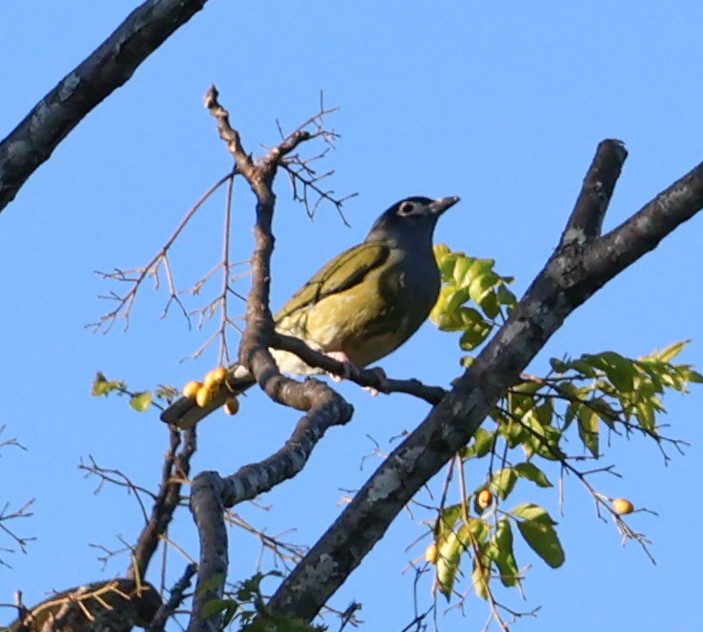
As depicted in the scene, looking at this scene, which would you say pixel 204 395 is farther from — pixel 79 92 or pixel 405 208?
pixel 405 208

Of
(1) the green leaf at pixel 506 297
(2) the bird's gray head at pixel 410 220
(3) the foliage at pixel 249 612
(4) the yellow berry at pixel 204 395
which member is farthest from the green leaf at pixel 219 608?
(2) the bird's gray head at pixel 410 220

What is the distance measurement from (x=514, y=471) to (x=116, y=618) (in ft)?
4.55

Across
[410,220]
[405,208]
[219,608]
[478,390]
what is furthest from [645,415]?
[405,208]

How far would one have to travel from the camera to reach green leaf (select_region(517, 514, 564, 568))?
4926 millimetres

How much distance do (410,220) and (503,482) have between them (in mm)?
3224

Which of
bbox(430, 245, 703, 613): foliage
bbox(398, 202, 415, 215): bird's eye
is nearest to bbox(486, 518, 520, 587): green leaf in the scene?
bbox(430, 245, 703, 613): foliage

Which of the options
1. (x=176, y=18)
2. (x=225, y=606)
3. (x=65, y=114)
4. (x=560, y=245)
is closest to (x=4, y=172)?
(x=65, y=114)

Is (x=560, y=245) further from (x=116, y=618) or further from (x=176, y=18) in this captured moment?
(x=116, y=618)

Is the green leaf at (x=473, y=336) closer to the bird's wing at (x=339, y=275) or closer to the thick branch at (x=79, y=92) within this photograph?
the thick branch at (x=79, y=92)

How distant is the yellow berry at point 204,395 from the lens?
17.0ft

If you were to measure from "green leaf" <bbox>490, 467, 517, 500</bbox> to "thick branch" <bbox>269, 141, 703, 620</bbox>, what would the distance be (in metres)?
0.75

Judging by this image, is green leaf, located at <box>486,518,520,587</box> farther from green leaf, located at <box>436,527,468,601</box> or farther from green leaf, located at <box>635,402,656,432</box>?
green leaf, located at <box>635,402,656,432</box>

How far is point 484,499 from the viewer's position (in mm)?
5145

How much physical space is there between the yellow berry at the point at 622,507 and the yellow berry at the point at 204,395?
1.33m
